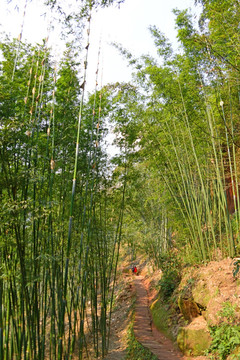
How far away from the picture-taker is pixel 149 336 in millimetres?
5590

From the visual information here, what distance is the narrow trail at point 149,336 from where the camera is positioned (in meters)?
4.33

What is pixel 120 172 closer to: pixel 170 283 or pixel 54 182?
pixel 54 182

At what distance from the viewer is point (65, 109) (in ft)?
15.0

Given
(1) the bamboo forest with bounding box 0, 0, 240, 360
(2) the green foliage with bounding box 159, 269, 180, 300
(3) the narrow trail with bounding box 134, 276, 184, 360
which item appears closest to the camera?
(1) the bamboo forest with bounding box 0, 0, 240, 360

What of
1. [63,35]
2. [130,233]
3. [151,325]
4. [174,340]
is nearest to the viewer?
[63,35]

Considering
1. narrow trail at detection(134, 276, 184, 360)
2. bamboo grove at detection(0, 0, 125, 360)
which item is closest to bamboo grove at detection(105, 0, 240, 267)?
bamboo grove at detection(0, 0, 125, 360)

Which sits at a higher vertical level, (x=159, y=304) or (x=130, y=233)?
(x=130, y=233)

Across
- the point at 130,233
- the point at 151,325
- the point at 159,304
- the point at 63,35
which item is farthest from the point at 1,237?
the point at 130,233

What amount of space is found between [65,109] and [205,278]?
147 inches

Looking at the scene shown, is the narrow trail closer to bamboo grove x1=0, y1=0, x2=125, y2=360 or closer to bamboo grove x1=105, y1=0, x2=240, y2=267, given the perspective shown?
bamboo grove x1=0, y1=0, x2=125, y2=360

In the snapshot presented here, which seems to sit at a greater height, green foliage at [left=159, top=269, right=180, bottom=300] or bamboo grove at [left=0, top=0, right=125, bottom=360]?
bamboo grove at [left=0, top=0, right=125, bottom=360]

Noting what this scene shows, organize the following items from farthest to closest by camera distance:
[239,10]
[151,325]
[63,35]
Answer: [151,325] → [63,35] → [239,10]

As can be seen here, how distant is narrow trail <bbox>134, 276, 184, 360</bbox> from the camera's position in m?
4.33

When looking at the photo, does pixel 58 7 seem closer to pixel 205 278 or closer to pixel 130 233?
pixel 205 278
